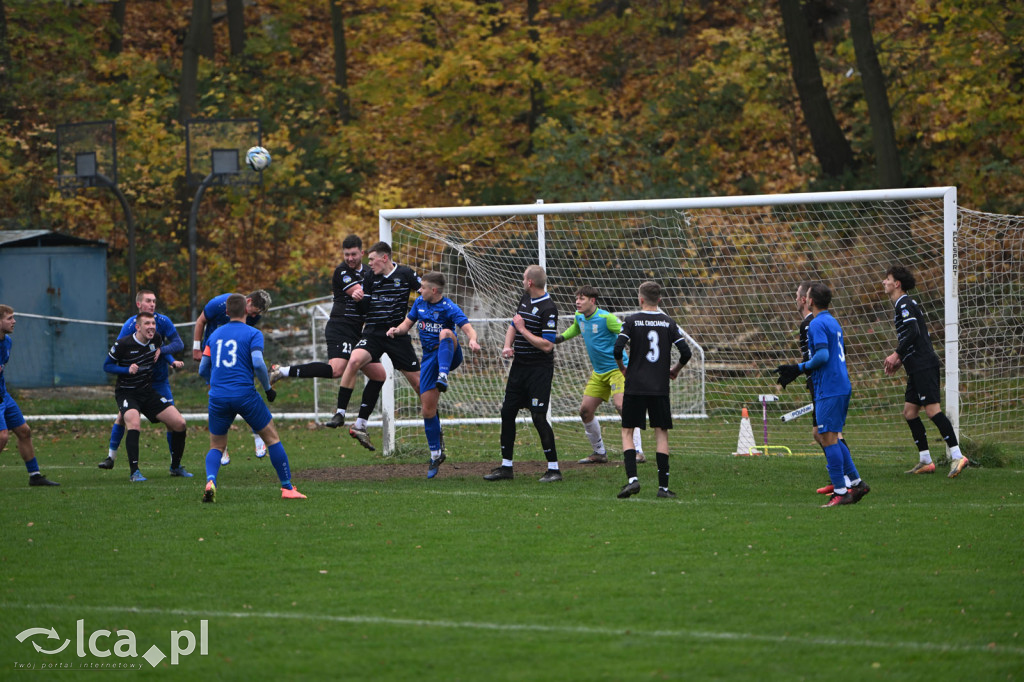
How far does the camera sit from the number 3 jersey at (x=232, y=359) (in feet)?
30.3

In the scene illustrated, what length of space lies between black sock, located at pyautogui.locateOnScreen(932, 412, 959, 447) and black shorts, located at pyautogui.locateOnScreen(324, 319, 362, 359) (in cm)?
622

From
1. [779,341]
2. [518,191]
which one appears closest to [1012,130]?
[779,341]

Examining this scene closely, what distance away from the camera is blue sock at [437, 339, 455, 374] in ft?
36.0

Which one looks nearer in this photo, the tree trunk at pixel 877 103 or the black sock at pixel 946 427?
the black sock at pixel 946 427

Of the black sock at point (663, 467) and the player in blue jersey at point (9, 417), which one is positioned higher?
the player in blue jersey at point (9, 417)

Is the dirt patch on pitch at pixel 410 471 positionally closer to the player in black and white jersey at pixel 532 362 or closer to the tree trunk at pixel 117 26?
the player in black and white jersey at pixel 532 362

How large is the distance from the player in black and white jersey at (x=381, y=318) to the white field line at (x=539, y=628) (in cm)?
532

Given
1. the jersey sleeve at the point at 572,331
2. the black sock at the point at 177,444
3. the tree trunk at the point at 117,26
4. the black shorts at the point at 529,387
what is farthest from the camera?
the tree trunk at the point at 117,26

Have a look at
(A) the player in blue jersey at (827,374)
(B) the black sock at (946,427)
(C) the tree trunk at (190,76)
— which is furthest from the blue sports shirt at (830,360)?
(C) the tree trunk at (190,76)

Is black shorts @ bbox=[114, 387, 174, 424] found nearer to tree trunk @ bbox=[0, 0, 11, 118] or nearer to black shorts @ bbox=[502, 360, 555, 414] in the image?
black shorts @ bbox=[502, 360, 555, 414]

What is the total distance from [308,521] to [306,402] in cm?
1156

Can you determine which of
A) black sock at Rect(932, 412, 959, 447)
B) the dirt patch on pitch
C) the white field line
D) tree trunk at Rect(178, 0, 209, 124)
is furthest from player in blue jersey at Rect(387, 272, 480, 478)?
tree trunk at Rect(178, 0, 209, 124)

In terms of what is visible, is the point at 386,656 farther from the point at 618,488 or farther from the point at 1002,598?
the point at 618,488

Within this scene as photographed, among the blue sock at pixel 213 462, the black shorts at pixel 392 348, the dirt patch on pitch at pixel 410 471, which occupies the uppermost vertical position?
the black shorts at pixel 392 348
